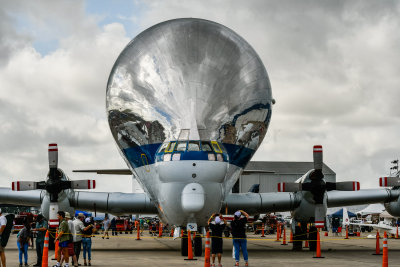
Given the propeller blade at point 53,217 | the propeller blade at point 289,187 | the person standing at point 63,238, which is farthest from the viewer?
the propeller blade at point 289,187

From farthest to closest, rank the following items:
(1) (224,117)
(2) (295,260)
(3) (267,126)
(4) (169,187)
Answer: (3) (267,126)
(1) (224,117)
(2) (295,260)
(4) (169,187)

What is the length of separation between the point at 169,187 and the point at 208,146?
159 cm

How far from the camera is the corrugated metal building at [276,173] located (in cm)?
8312

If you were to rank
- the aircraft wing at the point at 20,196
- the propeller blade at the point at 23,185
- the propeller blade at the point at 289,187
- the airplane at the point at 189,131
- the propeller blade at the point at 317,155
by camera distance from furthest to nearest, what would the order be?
the aircraft wing at the point at 20,196, the propeller blade at the point at 23,185, the propeller blade at the point at 317,155, the propeller blade at the point at 289,187, the airplane at the point at 189,131

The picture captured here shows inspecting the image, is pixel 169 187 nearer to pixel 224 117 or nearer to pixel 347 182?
pixel 224 117

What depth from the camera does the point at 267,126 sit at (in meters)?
20.6

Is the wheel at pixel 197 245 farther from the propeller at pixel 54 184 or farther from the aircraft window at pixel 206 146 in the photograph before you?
the propeller at pixel 54 184

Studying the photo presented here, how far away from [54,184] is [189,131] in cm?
557

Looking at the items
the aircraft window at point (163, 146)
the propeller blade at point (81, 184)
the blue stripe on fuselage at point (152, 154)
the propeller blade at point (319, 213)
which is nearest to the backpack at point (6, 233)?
the aircraft window at point (163, 146)

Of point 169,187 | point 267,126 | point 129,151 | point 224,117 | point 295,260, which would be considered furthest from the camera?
point 267,126

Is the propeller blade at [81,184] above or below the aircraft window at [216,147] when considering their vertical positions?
below

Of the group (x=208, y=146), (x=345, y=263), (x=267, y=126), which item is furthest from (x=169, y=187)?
(x=267, y=126)

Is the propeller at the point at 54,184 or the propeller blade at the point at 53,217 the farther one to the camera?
the propeller at the point at 54,184

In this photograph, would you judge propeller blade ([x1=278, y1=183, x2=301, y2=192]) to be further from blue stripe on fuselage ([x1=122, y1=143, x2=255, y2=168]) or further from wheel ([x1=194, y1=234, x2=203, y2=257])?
wheel ([x1=194, y1=234, x2=203, y2=257])
